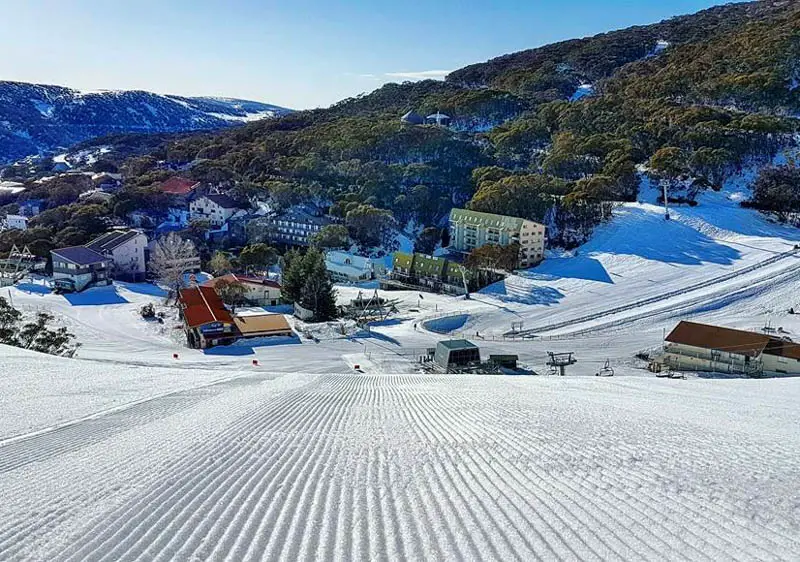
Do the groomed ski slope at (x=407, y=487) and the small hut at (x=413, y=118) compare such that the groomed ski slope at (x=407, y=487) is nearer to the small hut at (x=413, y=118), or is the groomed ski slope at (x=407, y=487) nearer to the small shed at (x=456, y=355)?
the small shed at (x=456, y=355)

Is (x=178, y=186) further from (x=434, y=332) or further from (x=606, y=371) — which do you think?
(x=606, y=371)

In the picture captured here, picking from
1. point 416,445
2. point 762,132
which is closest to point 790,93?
point 762,132

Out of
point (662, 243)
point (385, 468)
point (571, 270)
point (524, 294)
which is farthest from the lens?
point (662, 243)

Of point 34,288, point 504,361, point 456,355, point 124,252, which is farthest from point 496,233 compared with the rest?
point 34,288

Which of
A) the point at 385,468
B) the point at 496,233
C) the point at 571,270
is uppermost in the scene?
the point at 496,233

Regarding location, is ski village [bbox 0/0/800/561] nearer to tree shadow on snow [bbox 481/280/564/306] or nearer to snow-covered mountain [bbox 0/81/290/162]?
tree shadow on snow [bbox 481/280/564/306]

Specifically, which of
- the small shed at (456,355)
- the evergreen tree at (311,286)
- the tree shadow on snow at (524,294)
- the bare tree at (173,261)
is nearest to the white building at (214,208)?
the bare tree at (173,261)

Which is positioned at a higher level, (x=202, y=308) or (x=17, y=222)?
(x=17, y=222)
